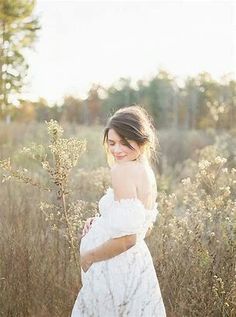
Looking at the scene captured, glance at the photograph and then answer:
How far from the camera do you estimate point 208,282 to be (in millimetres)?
4293

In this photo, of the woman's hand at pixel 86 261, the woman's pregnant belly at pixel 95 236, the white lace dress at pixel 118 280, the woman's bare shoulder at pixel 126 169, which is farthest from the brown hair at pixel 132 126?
the woman's hand at pixel 86 261

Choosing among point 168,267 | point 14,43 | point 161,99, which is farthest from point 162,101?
point 168,267

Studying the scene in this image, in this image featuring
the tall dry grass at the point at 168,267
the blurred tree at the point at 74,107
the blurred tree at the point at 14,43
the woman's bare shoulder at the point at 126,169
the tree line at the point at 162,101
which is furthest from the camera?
the blurred tree at the point at 74,107

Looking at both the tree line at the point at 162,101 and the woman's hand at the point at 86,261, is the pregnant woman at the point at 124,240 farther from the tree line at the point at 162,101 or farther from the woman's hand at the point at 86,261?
the tree line at the point at 162,101

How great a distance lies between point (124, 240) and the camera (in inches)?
126

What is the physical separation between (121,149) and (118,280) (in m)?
0.70

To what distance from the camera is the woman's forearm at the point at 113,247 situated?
320cm

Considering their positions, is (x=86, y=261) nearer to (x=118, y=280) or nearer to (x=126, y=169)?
(x=118, y=280)

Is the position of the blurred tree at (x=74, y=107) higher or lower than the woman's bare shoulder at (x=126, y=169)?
higher

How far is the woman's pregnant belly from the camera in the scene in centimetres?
333

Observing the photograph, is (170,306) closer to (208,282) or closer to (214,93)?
(208,282)

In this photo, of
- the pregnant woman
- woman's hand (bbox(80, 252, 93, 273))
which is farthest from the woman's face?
woman's hand (bbox(80, 252, 93, 273))

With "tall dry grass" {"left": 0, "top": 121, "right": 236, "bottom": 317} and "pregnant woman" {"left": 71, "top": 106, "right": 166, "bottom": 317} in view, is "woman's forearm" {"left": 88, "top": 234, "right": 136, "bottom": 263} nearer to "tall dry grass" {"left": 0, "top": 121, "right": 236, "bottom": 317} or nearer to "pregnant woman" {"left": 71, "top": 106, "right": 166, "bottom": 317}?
"pregnant woman" {"left": 71, "top": 106, "right": 166, "bottom": 317}

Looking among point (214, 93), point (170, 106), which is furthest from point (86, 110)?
point (214, 93)
